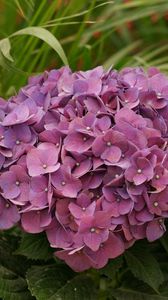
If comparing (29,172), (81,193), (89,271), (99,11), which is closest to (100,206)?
(81,193)

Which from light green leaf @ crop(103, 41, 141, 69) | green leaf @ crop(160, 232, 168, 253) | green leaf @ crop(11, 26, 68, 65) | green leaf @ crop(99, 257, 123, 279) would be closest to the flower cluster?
green leaf @ crop(99, 257, 123, 279)

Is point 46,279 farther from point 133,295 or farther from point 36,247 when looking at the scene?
point 133,295

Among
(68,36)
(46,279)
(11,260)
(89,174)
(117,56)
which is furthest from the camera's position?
(117,56)

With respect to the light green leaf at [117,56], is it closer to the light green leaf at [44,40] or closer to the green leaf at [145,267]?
the light green leaf at [44,40]

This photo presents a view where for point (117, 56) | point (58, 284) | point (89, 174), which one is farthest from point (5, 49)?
point (117, 56)

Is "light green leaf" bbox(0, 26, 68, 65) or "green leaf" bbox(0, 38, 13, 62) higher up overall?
"green leaf" bbox(0, 38, 13, 62)

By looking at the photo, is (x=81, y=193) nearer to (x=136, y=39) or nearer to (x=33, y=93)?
(x=33, y=93)

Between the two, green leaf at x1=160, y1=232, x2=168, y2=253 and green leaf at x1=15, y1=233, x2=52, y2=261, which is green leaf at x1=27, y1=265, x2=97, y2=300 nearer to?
green leaf at x1=15, y1=233, x2=52, y2=261

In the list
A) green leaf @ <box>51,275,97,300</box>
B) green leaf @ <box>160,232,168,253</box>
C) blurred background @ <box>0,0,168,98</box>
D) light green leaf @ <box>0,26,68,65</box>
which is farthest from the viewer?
blurred background @ <box>0,0,168,98</box>
